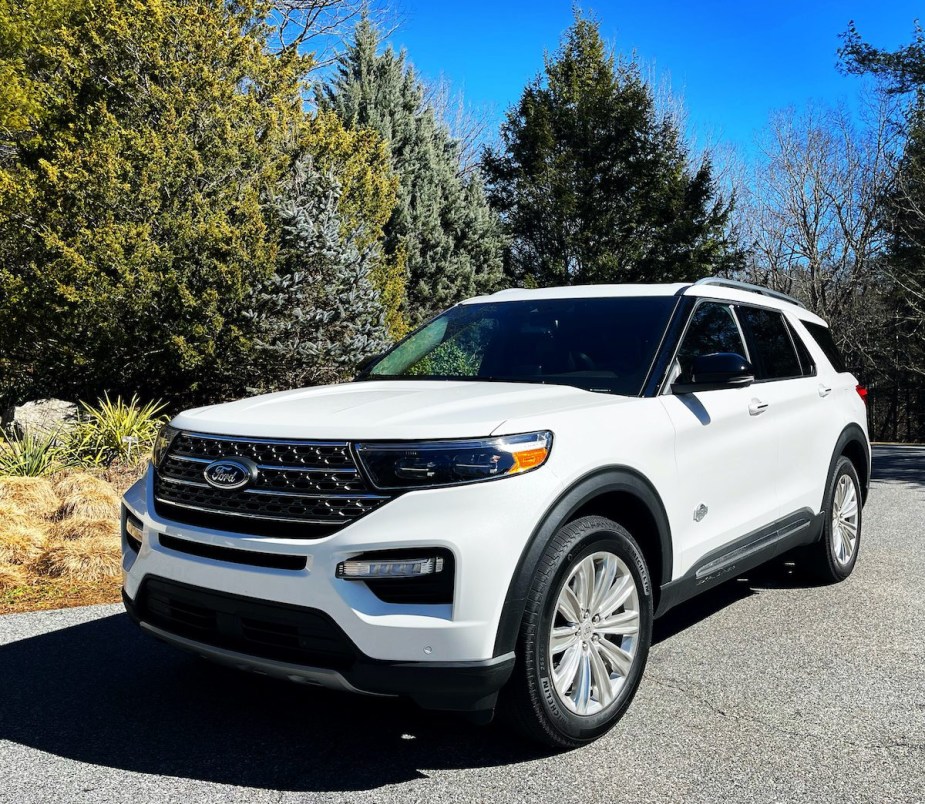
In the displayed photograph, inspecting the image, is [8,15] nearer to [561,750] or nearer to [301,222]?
[301,222]

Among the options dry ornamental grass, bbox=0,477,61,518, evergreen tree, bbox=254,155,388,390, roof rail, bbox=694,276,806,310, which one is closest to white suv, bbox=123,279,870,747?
roof rail, bbox=694,276,806,310

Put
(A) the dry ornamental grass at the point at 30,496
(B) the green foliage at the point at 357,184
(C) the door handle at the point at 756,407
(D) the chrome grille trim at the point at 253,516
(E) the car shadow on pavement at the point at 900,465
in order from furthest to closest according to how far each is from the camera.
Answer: (B) the green foliage at the point at 357,184, (E) the car shadow on pavement at the point at 900,465, (A) the dry ornamental grass at the point at 30,496, (C) the door handle at the point at 756,407, (D) the chrome grille trim at the point at 253,516

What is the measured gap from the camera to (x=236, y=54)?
12.6 meters

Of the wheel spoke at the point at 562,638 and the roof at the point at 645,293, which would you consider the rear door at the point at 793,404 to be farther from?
the wheel spoke at the point at 562,638

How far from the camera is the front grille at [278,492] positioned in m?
2.96

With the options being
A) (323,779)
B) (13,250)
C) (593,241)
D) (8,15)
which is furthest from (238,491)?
(593,241)

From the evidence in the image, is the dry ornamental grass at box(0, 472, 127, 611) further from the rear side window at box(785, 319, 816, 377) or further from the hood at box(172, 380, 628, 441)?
the rear side window at box(785, 319, 816, 377)

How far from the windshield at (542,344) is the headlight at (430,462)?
1.12m

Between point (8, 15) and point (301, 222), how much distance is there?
7.09 metres

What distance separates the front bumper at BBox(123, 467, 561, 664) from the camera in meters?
2.86

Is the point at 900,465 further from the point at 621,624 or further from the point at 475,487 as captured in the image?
the point at 475,487

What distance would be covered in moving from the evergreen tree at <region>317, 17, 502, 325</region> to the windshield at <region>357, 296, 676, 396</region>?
15279 mm

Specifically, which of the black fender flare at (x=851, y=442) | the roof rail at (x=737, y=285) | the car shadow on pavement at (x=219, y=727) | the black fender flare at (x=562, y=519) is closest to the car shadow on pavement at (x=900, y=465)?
the black fender flare at (x=851, y=442)

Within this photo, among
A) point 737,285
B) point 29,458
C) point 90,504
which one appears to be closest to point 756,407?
point 737,285
